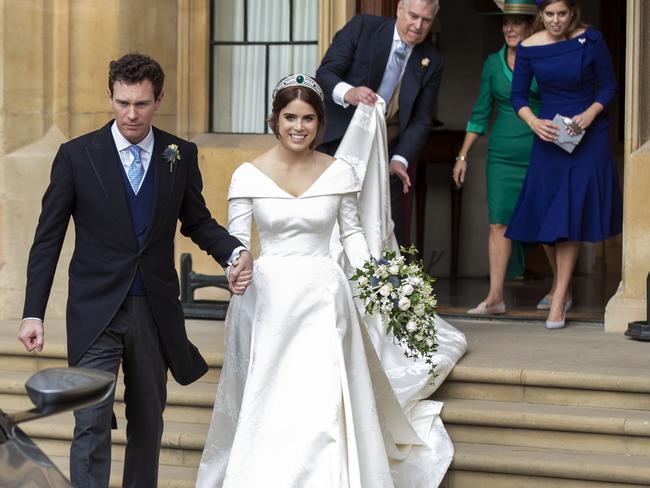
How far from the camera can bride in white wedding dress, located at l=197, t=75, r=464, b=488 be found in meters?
6.55

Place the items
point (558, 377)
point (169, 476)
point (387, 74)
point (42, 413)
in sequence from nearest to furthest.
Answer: point (42, 413) → point (169, 476) → point (558, 377) → point (387, 74)

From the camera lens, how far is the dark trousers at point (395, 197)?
29.4 feet

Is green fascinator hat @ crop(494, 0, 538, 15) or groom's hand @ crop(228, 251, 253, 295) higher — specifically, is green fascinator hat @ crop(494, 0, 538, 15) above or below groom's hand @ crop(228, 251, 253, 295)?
above

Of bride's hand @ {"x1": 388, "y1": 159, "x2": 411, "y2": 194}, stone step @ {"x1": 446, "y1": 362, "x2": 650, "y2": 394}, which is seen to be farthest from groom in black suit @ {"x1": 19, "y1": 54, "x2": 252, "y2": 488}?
bride's hand @ {"x1": 388, "y1": 159, "x2": 411, "y2": 194}

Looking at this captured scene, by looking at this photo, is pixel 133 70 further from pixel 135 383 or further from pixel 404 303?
pixel 404 303

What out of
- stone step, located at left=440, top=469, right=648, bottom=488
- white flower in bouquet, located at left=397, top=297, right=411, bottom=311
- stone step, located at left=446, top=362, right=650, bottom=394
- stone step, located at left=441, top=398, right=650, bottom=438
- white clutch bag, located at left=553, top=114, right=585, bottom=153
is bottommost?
stone step, located at left=440, top=469, right=648, bottom=488

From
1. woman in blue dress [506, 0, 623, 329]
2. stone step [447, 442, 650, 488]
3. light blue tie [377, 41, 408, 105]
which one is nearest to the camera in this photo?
stone step [447, 442, 650, 488]

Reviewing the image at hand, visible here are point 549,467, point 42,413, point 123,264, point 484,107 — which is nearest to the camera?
point 42,413

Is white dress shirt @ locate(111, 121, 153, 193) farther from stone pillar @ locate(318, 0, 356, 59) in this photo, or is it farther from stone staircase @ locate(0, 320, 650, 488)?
stone pillar @ locate(318, 0, 356, 59)

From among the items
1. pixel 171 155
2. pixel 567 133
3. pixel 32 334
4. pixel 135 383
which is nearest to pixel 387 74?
pixel 567 133

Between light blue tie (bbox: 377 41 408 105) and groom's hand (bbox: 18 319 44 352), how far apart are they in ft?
11.2

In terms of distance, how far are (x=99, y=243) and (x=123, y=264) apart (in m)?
0.13

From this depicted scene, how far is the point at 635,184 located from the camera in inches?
377

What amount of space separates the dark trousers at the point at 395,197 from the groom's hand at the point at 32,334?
3.20 meters
